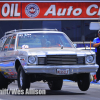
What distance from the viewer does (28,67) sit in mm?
9336

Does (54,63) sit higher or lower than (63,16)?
lower

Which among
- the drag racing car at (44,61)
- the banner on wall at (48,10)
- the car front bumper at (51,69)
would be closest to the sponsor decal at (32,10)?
the banner on wall at (48,10)

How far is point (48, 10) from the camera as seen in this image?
24891 millimetres

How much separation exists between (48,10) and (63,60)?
1558 cm

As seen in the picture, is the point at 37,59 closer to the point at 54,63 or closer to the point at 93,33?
the point at 54,63

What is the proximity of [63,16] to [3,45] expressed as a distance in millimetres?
13566

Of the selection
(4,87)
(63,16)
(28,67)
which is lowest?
(4,87)

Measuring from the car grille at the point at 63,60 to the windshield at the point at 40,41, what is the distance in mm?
1218

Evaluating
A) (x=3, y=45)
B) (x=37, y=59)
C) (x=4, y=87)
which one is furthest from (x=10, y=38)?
(x=37, y=59)

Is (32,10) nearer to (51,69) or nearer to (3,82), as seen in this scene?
(3,82)

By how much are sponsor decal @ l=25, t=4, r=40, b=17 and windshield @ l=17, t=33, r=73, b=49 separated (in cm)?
1372

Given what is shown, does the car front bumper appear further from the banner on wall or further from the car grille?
the banner on wall

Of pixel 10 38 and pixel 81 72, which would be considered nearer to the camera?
pixel 81 72

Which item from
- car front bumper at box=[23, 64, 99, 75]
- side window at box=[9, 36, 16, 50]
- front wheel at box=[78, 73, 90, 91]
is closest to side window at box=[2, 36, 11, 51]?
side window at box=[9, 36, 16, 50]
